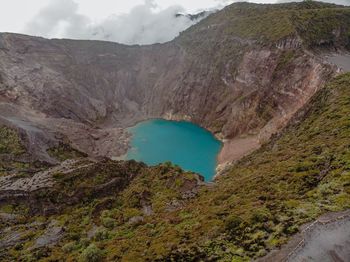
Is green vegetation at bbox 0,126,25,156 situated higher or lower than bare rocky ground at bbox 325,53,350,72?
higher

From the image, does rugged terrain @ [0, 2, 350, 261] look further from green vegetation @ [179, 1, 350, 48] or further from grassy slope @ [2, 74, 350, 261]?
green vegetation @ [179, 1, 350, 48]

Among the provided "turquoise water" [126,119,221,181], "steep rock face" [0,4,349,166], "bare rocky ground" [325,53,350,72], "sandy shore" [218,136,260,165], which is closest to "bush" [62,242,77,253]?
"turquoise water" [126,119,221,181]

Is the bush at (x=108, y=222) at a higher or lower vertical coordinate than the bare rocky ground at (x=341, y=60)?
lower

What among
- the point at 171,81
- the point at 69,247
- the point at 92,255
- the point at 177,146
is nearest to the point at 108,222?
the point at 69,247

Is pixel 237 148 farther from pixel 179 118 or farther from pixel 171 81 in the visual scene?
pixel 171 81

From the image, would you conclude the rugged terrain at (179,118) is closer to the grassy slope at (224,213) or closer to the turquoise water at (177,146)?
the grassy slope at (224,213)

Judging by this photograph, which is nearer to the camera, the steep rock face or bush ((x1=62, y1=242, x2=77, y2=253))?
bush ((x1=62, y1=242, x2=77, y2=253))

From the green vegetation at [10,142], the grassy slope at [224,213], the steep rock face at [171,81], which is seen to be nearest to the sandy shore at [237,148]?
the steep rock face at [171,81]
